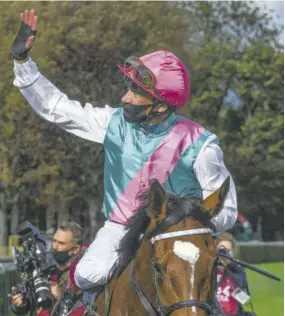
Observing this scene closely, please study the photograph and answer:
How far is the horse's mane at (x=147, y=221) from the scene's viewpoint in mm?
4980

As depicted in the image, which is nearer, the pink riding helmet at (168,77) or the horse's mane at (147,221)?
the horse's mane at (147,221)

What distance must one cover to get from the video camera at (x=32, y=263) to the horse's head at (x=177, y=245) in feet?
17.1

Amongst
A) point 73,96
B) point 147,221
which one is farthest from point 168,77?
point 73,96

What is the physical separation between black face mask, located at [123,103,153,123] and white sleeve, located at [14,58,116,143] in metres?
0.21

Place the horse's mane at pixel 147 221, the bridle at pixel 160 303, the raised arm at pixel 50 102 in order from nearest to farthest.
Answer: the bridle at pixel 160 303 → the horse's mane at pixel 147 221 → the raised arm at pixel 50 102

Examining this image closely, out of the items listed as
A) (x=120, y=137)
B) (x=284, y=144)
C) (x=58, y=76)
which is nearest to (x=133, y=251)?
(x=120, y=137)

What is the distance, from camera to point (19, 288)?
34.4 ft

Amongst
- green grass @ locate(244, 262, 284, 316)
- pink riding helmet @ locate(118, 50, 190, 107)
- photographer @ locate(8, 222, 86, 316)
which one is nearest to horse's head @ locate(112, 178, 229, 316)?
pink riding helmet @ locate(118, 50, 190, 107)

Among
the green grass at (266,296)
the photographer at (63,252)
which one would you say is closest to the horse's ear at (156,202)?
the photographer at (63,252)

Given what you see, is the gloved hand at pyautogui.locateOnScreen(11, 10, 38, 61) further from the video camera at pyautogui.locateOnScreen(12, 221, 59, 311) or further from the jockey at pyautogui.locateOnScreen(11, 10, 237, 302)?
the video camera at pyautogui.locateOnScreen(12, 221, 59, 311)

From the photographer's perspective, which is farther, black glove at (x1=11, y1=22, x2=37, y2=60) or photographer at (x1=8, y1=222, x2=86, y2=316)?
photographer at (x1=8, y1=222, x2=86, y2=316)

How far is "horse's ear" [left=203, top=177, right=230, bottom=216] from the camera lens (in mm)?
4996

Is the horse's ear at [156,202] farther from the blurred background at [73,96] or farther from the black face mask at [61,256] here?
the blurred background at [73,96]

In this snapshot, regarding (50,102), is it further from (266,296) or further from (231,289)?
(266,296)
